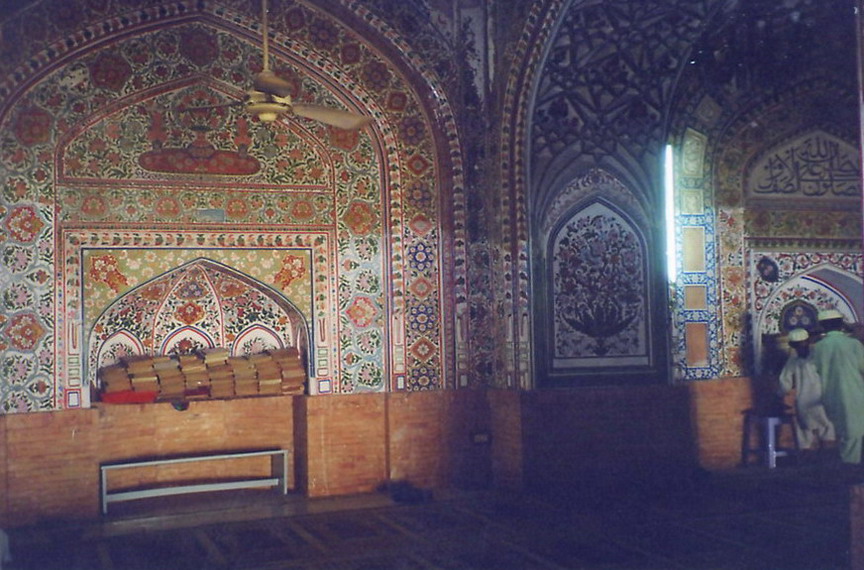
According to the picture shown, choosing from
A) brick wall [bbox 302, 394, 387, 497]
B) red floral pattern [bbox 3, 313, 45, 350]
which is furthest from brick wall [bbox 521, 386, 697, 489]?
red floral pattern [bbox 3, 313, 45, 350]

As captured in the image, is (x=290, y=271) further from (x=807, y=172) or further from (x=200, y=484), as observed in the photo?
(x=807, y=172)

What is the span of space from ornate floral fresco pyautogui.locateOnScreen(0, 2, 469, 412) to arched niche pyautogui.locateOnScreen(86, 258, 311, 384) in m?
0.14

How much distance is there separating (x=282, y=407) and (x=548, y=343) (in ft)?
8.90

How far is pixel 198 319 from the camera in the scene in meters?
8.85

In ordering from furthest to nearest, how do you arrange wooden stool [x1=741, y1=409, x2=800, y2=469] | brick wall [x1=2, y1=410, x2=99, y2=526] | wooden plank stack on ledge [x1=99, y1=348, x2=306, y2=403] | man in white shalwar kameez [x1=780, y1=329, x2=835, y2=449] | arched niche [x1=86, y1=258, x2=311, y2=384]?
wooden stool [x1=741, y1=409, x2=800, y2=469] → arched niche [x1=86, y1=258, x2=311, y2=384] → wooden plank stack on ledge [x1=99, y1=348, x2=306, y2=403] → man in white shalwar kameez [x1=780, y1=329, x2=835, y2=449] → brick wall [x1=2, y1=410, x2=99, y2=526]

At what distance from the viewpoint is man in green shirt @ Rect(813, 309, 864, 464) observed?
6613 millimetres

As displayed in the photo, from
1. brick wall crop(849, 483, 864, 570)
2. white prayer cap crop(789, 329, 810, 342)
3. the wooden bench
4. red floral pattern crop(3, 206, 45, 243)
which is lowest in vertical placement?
the wooden bench

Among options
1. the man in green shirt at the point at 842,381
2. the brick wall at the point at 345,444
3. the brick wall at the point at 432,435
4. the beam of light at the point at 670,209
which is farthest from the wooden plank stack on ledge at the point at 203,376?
the man in green shirt at the point at 842,381

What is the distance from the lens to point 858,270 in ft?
33.5

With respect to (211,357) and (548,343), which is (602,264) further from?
(211,357)

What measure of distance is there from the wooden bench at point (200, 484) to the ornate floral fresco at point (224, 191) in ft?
2.57

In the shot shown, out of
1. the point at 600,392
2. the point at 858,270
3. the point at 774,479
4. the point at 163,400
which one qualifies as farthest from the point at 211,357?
the point at 858,270

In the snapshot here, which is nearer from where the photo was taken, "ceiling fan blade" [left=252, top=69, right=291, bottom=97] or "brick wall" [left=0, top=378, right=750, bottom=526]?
"ceiling fan blade" [left=252, top=69, right=291, bottom=97]

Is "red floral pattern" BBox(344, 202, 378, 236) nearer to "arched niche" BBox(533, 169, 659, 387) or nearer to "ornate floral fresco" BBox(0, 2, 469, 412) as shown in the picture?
"ornate floral fresco" BBox(0, 2, 469, 412)
